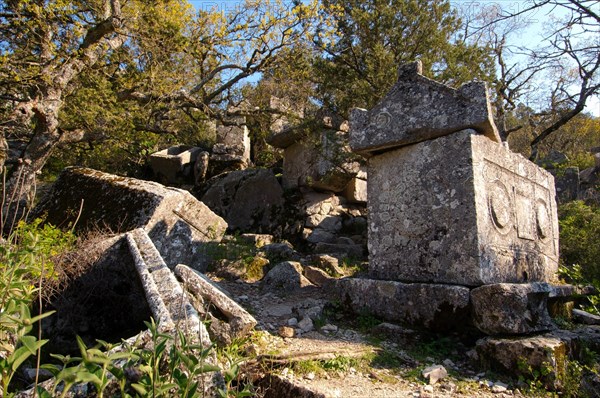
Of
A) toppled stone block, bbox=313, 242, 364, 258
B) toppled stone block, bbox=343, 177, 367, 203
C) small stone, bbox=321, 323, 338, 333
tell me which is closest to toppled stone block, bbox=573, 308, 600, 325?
small stone, bbox=321, 323, 338, 333

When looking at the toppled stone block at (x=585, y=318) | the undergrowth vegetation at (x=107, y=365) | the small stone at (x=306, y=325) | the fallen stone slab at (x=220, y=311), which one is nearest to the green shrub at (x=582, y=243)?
the toppled stone block at (x=585, y=318)

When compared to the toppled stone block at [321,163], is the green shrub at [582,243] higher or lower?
lower

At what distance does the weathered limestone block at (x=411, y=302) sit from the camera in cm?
337

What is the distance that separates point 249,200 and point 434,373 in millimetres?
6570

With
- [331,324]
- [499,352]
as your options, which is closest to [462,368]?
[499,352]

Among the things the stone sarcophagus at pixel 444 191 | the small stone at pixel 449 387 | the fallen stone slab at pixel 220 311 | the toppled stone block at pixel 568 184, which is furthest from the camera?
the toppled stone block at pixel 568 184

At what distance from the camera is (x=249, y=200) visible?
8836 millimetres

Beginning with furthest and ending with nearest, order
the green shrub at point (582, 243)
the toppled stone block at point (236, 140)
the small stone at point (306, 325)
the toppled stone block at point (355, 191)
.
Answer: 1. the toppled stone block at point (236, 140)
2. the toppled stone block at point (355, 191)
3. the green shrub at point (582, 243)
4. the small stone at point (306, 325)

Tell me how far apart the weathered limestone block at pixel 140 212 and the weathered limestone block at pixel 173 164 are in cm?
466

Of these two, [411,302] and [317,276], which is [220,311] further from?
[317,276]

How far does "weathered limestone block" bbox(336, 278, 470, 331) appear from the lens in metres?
3.37

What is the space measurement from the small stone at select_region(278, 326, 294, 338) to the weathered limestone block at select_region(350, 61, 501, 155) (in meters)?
2.06

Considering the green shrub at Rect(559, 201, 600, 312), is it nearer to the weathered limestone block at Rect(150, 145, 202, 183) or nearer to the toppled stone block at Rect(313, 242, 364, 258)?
the toppled stone block at Rect(313, 242, 364, 258)

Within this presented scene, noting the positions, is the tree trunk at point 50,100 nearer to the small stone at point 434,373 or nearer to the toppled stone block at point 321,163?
the toppled stone block at point 321,163
